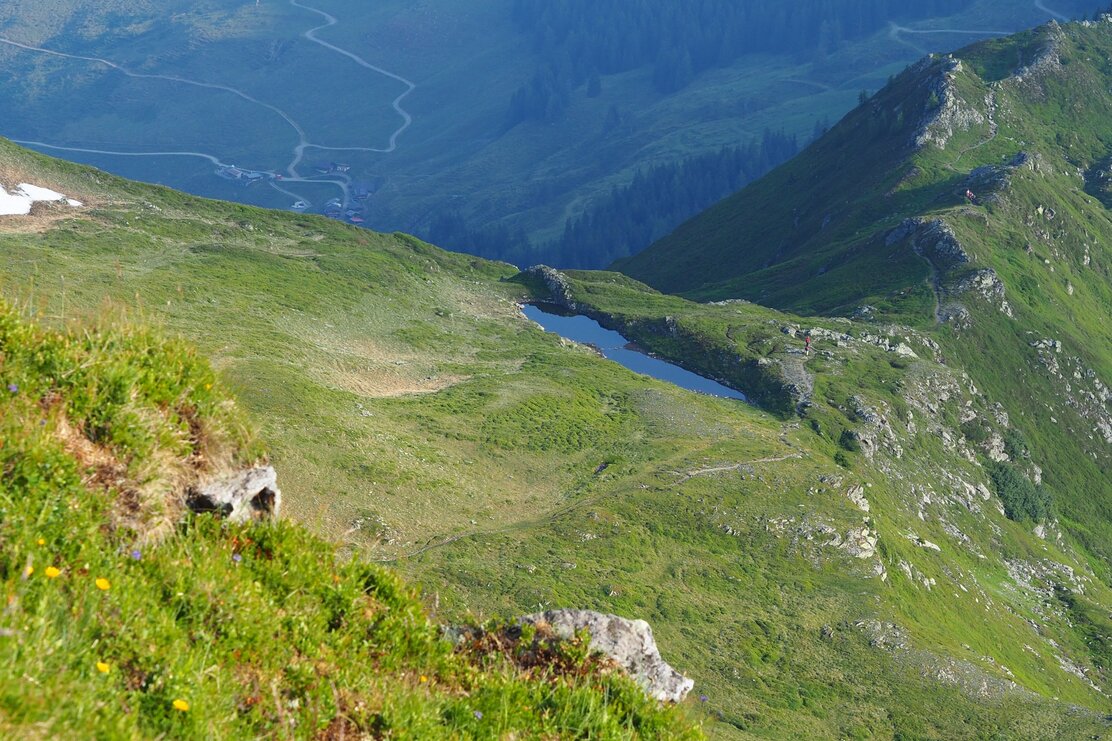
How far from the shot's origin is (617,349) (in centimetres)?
9838

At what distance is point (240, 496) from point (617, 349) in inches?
→ 3398

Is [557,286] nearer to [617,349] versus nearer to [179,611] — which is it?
[617,349]

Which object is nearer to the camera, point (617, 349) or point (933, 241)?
point (617, 349)

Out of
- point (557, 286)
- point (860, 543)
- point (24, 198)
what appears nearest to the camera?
point (860, 543)

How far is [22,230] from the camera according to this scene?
83.0 meters

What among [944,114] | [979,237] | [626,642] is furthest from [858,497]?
[944,114]

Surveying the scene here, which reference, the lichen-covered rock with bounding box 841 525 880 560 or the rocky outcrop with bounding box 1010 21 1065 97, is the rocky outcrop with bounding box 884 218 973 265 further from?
the rocky outcrop with bounding box 1010 21 1065 97

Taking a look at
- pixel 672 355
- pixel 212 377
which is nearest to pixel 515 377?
pixel 672 355

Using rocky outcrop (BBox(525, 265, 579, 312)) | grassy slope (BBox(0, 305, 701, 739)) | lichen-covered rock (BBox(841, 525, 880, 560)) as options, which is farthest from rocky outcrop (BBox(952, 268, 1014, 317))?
grassy slope (BBox(0, 305, 701, 739))

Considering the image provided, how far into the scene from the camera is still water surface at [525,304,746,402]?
91875 millimetres

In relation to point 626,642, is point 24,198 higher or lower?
lower

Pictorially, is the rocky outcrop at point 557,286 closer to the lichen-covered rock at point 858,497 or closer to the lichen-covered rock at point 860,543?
the lichen-covered rock at point 858,497

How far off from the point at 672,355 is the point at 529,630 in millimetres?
84638

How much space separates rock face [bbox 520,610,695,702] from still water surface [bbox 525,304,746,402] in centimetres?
7334
